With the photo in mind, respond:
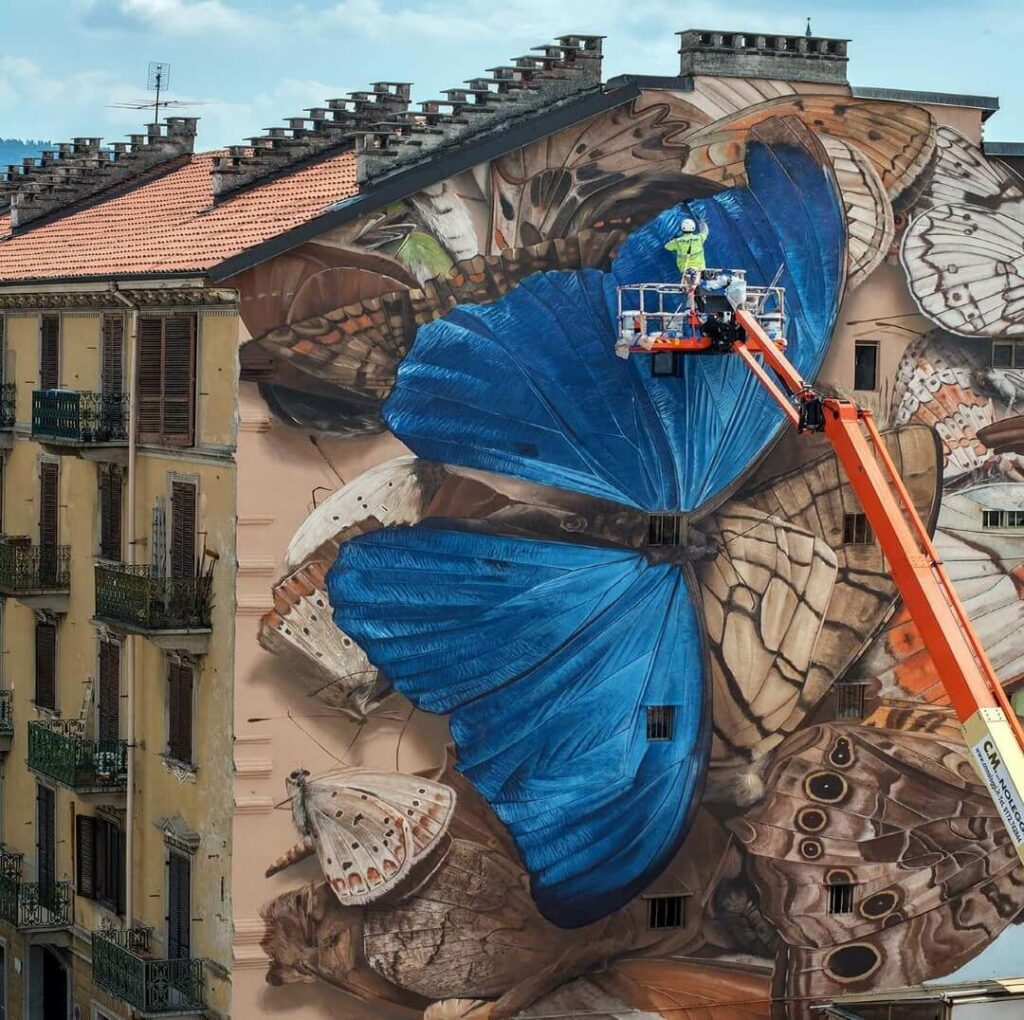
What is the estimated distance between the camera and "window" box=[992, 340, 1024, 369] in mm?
58562

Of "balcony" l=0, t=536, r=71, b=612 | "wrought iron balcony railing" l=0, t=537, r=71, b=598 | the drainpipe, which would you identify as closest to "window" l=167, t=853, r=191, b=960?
the drainpipe

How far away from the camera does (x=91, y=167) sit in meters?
73.1

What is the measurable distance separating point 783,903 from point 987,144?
16.8m

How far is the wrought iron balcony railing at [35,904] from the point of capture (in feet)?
195

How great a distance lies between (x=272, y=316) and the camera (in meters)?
51.2

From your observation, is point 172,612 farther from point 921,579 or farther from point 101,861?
A: point 921,579

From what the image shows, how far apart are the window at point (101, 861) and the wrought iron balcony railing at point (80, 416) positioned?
8.24 meters

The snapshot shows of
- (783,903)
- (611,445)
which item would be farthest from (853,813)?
(611,445)

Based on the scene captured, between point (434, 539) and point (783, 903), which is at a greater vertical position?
point (434, 539)

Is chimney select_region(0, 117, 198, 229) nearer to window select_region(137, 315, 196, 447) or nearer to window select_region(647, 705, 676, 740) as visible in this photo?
window select_region(137, 315, 196, 447)

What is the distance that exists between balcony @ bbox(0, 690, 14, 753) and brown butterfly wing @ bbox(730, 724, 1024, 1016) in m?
17.8

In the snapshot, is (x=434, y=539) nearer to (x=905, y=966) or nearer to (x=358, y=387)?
(x=358, y=387)

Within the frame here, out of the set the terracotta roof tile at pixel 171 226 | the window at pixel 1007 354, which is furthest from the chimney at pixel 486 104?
the window at pixel 1007 354

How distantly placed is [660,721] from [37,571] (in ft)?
48.4
